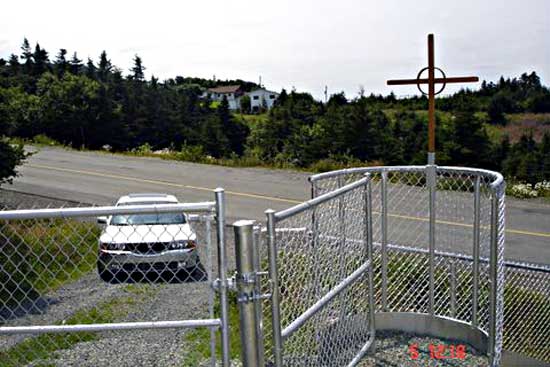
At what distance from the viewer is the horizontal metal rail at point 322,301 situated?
351 cm

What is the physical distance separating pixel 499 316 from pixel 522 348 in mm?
3351

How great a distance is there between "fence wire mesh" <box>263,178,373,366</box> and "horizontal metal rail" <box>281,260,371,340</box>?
0.07ft

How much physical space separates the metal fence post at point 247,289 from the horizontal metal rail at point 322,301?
13.9 inches

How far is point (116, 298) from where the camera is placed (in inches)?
316

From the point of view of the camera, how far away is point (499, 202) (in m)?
4.76

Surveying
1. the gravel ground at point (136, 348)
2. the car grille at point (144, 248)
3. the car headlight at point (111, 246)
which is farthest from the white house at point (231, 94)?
the car grille at point (144, 248)

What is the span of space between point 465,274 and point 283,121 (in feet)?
187

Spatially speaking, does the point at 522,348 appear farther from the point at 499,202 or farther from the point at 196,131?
the point at 196,131

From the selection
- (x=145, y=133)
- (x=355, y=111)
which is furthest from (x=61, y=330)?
(x=145, y=133)

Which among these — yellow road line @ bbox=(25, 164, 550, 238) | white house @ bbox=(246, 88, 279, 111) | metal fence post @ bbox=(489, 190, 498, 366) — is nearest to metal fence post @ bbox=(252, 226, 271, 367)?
metal fence post @ bbox=(489, 190, 498, 366)

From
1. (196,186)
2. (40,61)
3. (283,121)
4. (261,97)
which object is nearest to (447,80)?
(196,186)

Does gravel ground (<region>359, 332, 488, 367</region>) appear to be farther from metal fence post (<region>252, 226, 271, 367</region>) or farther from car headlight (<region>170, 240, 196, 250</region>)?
metal fence post (<region>252, 226, 271, 367</region>)

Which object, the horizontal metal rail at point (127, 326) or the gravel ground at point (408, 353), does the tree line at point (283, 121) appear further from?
the horizontal metal rail at point (127, 326)

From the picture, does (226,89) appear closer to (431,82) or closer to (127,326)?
(431,82)
